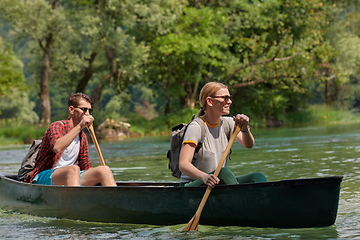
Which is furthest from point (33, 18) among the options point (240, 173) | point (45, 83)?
point (240, 173)

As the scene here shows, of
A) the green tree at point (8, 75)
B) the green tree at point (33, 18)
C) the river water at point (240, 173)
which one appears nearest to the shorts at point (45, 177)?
the river water at point (240, 173)

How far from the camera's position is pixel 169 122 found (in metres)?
28.0

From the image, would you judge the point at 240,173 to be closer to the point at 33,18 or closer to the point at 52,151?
the point at 52,151

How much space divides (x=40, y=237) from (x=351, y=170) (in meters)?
5.60

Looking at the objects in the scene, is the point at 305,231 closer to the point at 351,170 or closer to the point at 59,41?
the point at 351,170

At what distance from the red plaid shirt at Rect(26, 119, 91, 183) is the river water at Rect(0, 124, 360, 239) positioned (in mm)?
588

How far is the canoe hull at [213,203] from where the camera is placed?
505cm

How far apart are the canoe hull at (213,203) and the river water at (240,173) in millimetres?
84

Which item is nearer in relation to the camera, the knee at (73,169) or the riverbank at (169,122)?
the knee at (73,169)

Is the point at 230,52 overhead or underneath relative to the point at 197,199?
overhead

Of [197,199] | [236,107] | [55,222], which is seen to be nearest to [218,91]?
[197,199]

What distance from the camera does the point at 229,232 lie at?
5.32 metres

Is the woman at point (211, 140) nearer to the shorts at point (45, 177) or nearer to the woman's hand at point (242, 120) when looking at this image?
the woman's hand at point (242, 120)

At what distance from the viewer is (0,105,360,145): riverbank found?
2391 cm
